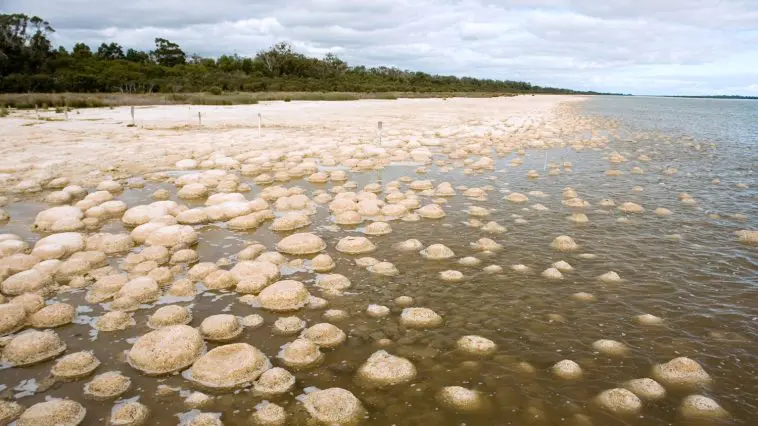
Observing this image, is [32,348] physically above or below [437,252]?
below

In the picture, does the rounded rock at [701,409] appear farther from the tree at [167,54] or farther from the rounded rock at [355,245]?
the tree at [167,54]

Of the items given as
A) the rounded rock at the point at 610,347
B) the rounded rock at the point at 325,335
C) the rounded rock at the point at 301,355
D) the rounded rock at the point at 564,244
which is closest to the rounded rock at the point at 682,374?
the rounded rock at the point at 610,347

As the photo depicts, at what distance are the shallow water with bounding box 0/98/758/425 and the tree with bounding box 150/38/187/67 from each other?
2968 inches

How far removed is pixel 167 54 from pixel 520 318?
273ft

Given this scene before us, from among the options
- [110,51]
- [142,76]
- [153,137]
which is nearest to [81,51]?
[110,51]

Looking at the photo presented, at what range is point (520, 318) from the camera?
5500 mm

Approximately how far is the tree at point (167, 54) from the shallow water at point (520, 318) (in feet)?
247

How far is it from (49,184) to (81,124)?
42.8ft

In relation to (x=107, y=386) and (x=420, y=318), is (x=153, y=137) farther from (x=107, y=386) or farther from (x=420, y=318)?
(x=420, y=318)

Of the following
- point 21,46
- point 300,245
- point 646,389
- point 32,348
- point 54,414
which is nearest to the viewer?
point 54,414

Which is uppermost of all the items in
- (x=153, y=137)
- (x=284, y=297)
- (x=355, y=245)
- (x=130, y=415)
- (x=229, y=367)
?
(x=153, y=137)

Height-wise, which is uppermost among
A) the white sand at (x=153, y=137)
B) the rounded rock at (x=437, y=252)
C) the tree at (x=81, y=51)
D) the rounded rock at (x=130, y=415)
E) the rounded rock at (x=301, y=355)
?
the tree at (x=81, y=51)

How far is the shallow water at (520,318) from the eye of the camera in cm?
409

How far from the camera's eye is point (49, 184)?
1141cm
